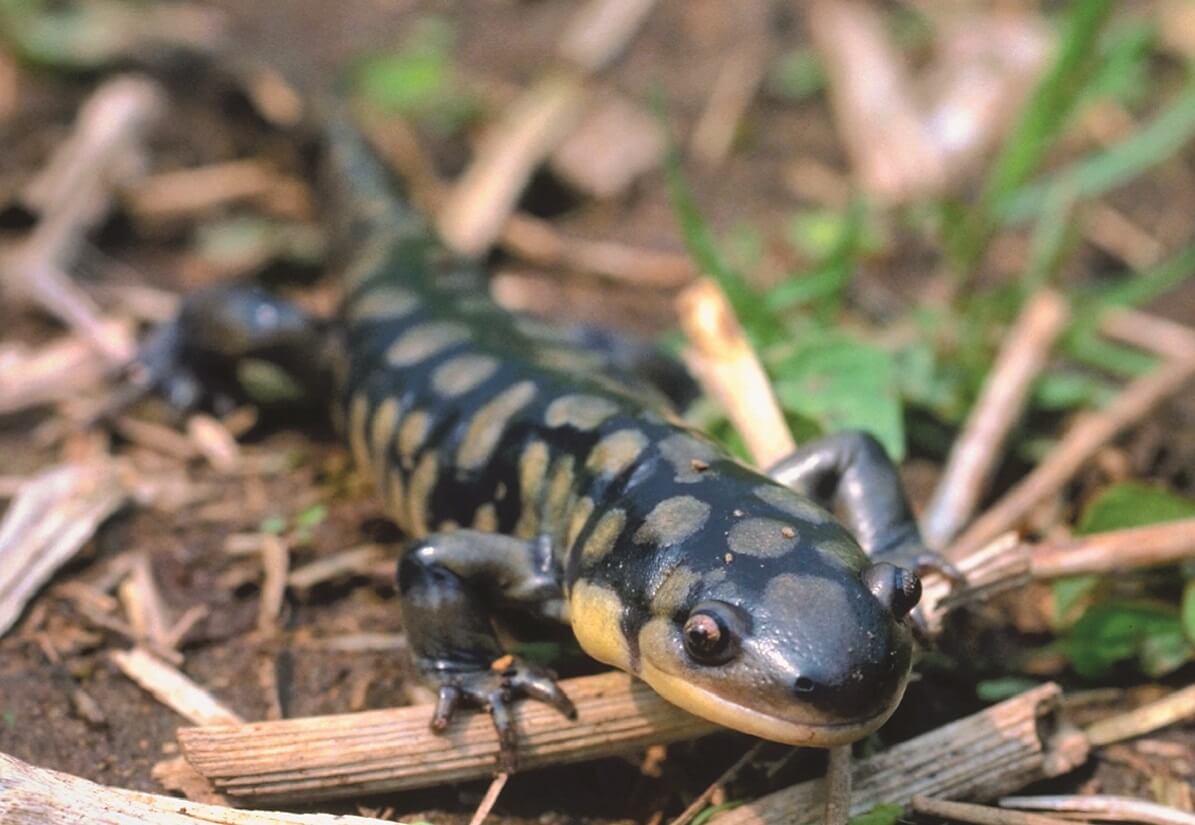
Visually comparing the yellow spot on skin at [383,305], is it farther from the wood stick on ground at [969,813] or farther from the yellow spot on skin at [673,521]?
the wood stick on ground at [969,813]

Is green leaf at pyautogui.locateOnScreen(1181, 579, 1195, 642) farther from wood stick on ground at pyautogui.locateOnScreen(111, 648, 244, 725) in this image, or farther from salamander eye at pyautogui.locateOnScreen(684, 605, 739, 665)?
wood stick on ground at pyautogui.locateOnScreen(111, 648, 244, 725)

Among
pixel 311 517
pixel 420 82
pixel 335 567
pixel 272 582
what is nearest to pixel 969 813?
pixel 335 567

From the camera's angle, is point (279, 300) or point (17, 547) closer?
point (17, 547)

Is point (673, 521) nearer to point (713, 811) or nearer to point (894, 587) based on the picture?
point (894, 587)

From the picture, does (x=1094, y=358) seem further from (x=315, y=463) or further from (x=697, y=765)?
(x=315, y=463)

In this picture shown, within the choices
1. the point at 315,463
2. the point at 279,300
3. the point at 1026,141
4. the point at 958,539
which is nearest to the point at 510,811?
the point at 958,539

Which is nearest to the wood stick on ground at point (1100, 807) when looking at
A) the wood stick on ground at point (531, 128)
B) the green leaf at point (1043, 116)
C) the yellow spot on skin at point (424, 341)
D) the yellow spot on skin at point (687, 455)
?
the yellow spot on skin at point (687, 455)
